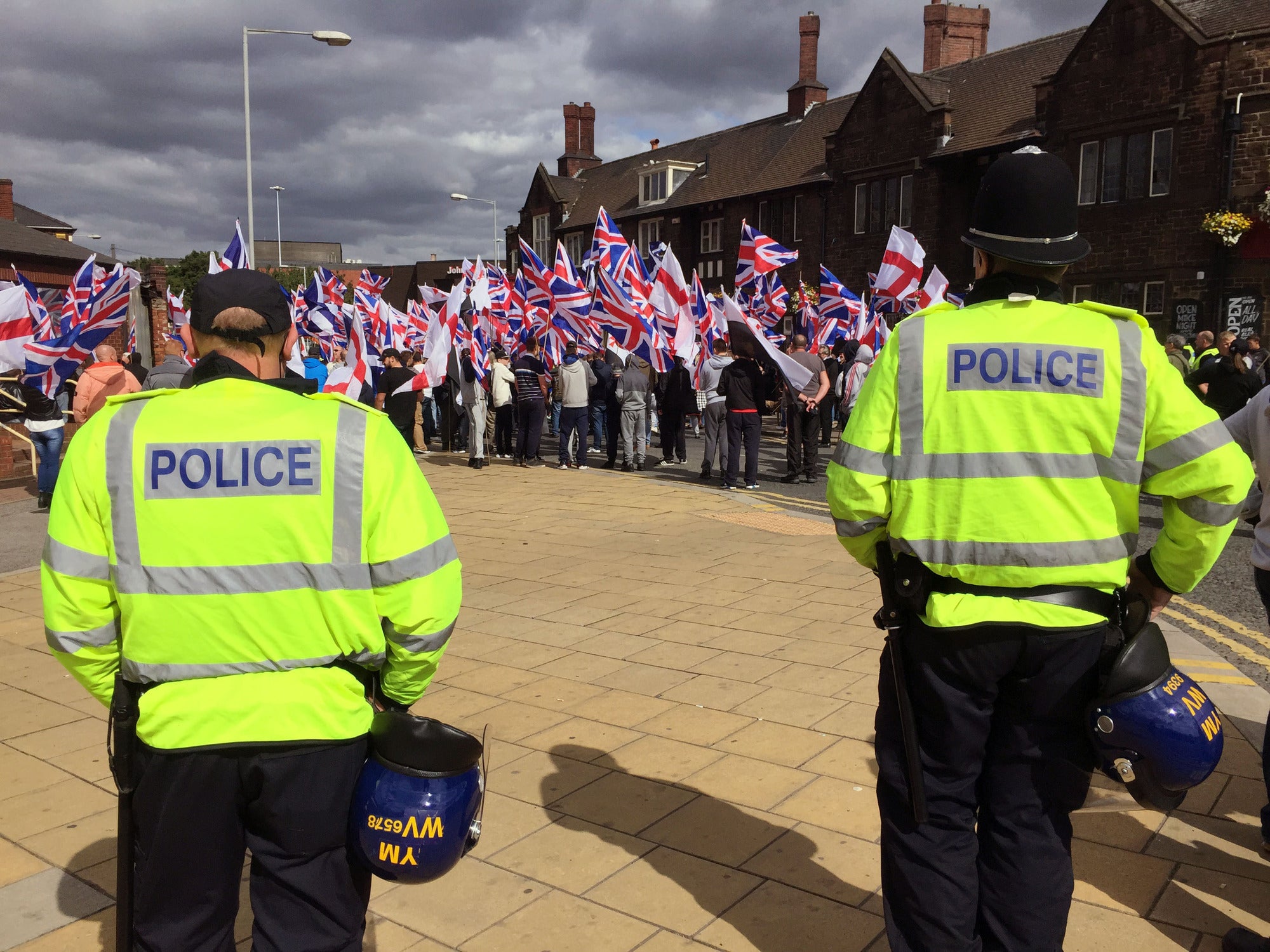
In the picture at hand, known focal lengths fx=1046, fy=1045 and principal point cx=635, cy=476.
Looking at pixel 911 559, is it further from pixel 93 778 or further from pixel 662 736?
pixel 93 778

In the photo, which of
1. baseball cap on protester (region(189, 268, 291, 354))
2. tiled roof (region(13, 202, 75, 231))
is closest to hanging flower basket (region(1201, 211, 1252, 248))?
baseball cap on protester (region(189, 268, 291, 354))

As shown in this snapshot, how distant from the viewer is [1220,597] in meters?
7.36

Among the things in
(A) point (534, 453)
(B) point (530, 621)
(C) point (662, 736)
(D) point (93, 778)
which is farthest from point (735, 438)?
(D) point (93, 778)

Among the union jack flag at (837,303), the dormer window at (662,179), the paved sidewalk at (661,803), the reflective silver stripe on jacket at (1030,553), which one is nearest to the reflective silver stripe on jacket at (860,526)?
the reflective silver stripe on jacket at (1030,553)

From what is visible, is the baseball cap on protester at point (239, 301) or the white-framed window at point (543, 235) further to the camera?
the white-framed window at point (543, 235)

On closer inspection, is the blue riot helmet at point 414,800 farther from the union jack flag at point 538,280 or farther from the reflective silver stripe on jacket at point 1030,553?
the union jack flag at point 538,280

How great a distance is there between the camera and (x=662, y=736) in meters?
4.38

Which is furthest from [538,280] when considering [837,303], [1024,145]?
[1024,145]

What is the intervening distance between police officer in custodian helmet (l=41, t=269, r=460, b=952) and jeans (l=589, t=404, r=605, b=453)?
1479 cm

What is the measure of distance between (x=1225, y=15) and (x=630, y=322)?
1744 cm

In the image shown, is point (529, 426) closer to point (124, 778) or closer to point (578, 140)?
point (124, 778)

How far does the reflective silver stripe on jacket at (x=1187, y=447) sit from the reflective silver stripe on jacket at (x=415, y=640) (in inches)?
62.5

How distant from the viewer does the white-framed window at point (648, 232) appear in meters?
44.6

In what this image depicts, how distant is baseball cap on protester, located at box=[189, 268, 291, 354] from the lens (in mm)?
2193
